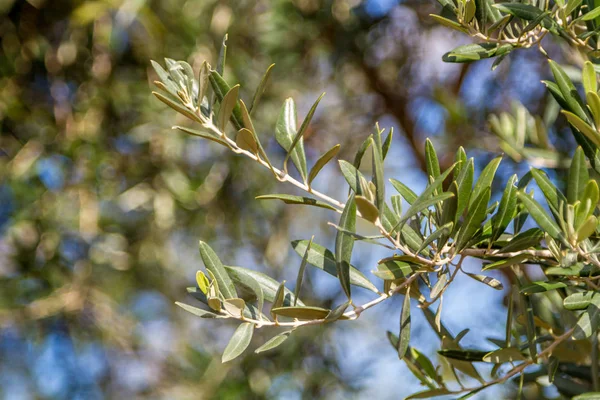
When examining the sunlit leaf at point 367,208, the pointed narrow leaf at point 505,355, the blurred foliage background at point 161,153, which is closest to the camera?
the sunlit leaf at point 367,208

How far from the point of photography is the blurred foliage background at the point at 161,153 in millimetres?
1292

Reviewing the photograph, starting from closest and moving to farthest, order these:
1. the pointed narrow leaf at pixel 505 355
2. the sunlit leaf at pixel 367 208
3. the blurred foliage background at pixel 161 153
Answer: the sunlit leaf at pixel 367 208 → the pointed narrow leaf at pixel 505 355 → the blurred foliage background at pixel 161 153

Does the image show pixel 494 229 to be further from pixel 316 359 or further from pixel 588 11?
pixel 316 359

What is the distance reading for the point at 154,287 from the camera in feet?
5.09

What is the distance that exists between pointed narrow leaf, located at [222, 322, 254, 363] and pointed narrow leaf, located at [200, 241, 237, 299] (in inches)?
0.9

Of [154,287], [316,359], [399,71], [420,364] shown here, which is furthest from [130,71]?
[420,364]

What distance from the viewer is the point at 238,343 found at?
382 millimetres

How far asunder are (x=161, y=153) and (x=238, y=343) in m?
1.05

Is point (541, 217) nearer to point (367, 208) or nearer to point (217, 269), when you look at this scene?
point (367, 208)

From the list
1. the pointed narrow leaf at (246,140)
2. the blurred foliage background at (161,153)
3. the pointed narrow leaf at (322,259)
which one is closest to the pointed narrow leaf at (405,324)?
the pointed narrow leaf at (322,259)

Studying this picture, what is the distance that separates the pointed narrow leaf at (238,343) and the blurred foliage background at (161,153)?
2.74 feet

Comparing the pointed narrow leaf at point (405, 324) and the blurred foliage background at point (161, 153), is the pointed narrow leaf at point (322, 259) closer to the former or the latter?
the pointed narrow leaf at point (405, 324)

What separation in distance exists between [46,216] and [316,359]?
633 millimetres

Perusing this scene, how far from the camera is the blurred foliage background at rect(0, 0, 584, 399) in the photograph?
1.29 meters
